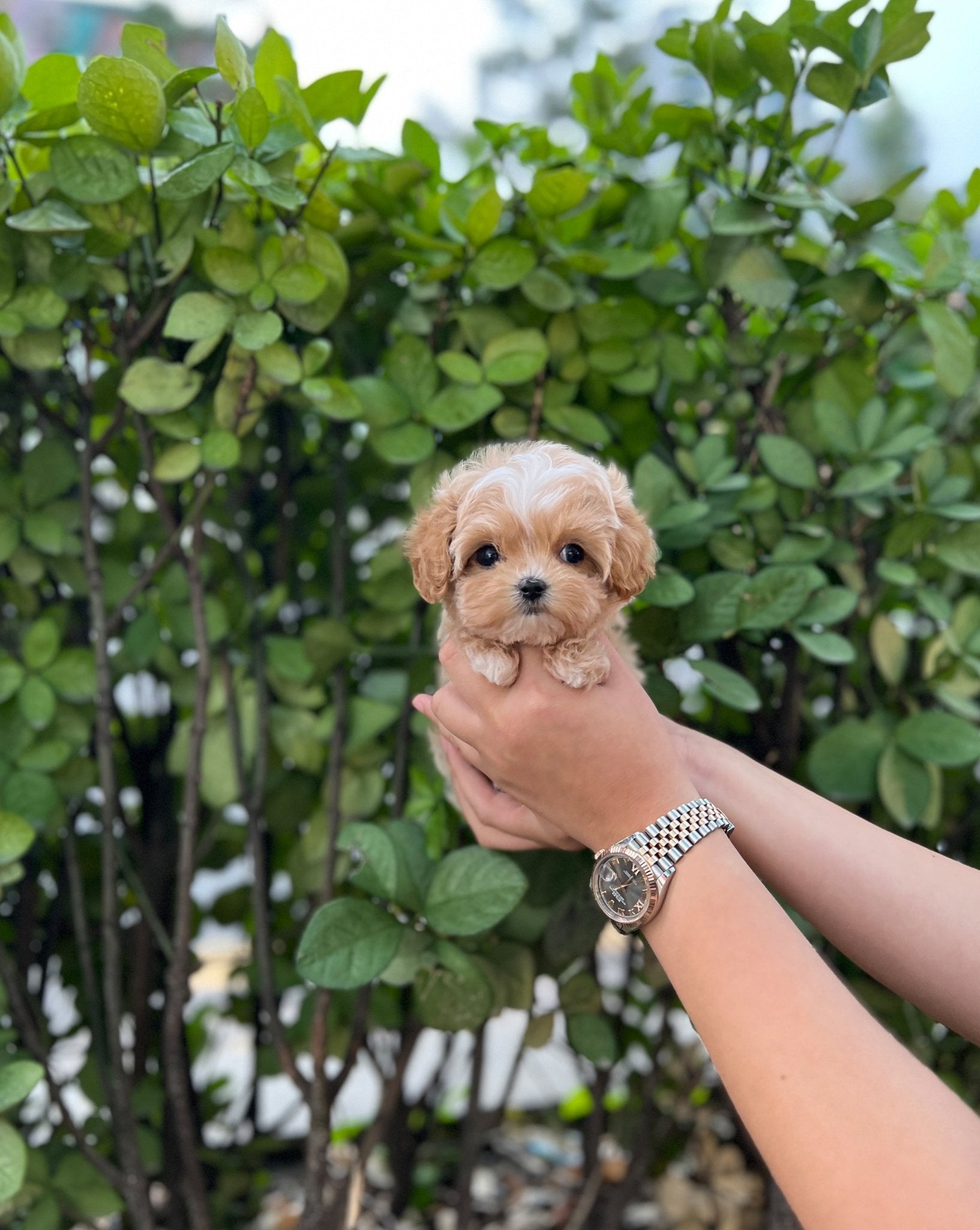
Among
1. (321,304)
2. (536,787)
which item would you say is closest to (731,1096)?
(536,787)

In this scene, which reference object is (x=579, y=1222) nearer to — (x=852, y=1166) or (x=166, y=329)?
(x=852, y=1166)

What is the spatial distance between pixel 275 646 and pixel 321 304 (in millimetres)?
438

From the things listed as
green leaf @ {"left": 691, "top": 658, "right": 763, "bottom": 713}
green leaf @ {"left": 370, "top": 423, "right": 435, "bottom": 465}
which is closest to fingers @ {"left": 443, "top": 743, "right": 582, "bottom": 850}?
green leaf @ {"left": 691, "top": 658, "right": 763, "bottom": 713}

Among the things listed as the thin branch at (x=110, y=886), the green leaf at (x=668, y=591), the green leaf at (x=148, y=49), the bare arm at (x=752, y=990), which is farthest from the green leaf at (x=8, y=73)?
the green leaf at (x=668, y=591)

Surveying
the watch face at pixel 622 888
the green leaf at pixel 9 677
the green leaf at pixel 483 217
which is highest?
the green leaf at pixel 483 217

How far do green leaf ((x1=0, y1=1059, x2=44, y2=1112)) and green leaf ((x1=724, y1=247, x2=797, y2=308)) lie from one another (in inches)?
44.0

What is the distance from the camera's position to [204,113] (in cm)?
90

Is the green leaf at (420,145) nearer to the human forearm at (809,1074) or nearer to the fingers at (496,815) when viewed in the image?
the fingers at (496,815)

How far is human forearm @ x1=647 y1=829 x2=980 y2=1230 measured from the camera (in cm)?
59

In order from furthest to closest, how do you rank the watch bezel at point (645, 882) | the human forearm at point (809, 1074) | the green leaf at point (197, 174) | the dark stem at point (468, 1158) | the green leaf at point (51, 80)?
1. the dark stem at point (468, 1158)
2. the green leaf at point (51, 80)
3. the green leaf at point (197, 174)
4. the watch bezel at point (645, 882)
5. the human forearm at point (809, 1074)

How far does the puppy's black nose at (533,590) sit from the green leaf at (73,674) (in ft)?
2.09

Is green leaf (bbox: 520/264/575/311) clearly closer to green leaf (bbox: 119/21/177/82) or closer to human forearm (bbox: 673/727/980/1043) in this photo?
green leaf (bbox: 119/21/177/82)

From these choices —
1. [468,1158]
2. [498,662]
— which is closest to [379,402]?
[498,662]

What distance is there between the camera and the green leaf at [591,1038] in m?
1.06
